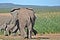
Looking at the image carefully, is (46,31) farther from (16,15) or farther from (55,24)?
(16,15)

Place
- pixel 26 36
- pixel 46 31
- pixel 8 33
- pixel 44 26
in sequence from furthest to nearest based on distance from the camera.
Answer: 1. pixel 44 26
2. pixel 46 31
3. pixel 8 33
4. pixel 26 36

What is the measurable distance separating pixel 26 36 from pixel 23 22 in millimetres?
848

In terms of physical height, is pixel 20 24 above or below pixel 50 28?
above

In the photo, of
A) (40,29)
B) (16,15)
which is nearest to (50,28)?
(40,29)

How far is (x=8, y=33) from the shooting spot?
23.9 m

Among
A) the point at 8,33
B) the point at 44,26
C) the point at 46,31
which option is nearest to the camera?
the point at 8,33

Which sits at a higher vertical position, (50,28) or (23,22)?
(23,22)

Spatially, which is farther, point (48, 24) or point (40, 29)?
point (48, 24)

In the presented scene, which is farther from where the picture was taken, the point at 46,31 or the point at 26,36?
the point at 46,31

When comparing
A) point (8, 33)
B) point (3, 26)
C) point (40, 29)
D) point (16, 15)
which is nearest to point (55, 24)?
point (40, 29)

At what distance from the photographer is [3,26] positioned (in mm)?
27438

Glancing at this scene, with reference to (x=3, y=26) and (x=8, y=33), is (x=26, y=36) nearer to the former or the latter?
(x=8, y=33)

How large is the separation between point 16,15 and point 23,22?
0.79 meters

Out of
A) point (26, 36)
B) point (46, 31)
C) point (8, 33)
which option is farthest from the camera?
point (46, 31)
